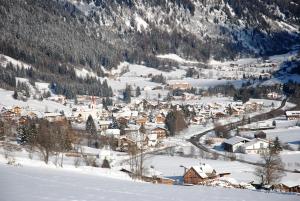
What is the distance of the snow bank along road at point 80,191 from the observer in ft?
31.6

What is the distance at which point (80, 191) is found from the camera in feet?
35.7

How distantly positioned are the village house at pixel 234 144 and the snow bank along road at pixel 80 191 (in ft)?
97.4

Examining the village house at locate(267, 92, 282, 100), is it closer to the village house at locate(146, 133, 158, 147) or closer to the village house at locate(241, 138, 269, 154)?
the village house at locate(146, 133, 158, 147)

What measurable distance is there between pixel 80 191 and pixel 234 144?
3413 centimetres

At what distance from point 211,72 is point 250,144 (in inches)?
3022

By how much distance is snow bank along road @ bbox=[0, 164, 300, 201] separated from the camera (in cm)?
963

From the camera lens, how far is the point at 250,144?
142 ft

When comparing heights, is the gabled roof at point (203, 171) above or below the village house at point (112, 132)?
below

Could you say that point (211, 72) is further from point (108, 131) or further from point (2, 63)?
point (108, 131)

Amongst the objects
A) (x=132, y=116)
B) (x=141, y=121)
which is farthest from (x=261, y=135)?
(x=132, y=116)

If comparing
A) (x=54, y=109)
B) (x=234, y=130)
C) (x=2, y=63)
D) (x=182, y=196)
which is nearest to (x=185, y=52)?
(x=2, y=63)

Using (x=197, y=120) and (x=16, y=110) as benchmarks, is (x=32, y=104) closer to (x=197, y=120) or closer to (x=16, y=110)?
(x=16, y=110)

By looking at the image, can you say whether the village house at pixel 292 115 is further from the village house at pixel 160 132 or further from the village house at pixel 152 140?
the village house at pixel 152 140

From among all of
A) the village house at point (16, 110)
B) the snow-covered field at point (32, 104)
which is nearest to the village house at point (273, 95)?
the snow-covered field at point (32, 104)
